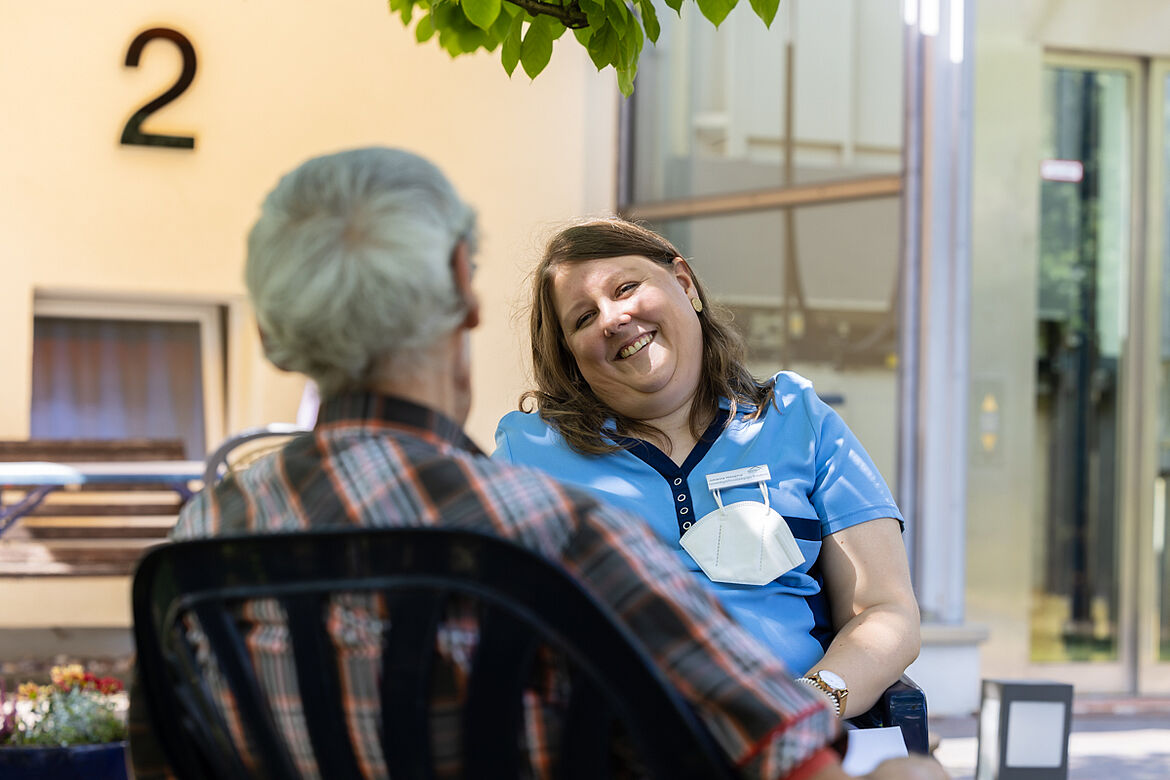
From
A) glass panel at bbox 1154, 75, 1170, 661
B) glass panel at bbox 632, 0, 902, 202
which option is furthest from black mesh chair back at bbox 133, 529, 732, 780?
glass panel at bbox 1154, 75, 1170, 661

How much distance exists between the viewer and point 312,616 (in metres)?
1.21

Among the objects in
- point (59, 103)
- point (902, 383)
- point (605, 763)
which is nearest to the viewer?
point (605, 763)

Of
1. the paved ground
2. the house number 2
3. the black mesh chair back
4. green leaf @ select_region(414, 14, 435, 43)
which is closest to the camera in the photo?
the black mesh chair back

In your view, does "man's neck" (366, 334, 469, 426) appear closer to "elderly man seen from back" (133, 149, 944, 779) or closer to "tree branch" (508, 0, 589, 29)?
"elderly man seen from back" (133, 149, 944, 779)

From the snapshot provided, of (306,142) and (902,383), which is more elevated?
(306,142)

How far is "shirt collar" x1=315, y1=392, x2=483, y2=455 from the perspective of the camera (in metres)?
1.30

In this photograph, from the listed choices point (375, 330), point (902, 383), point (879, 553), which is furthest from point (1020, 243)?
point (375, 330)

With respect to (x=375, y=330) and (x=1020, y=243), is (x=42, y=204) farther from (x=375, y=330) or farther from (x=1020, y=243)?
(x=375, y=330)

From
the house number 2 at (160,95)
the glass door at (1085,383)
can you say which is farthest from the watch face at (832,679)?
the house number 2 at (160,95)

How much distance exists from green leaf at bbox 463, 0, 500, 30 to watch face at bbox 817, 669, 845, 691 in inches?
53.2

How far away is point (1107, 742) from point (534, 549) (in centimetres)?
456

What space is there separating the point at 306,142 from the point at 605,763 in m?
5.37

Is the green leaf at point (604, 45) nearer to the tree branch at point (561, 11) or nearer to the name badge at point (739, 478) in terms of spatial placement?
the tree branch at point (561, 11)

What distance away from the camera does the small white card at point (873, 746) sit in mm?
1874
